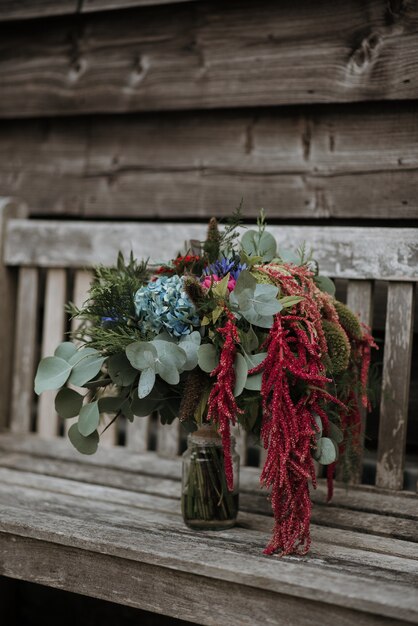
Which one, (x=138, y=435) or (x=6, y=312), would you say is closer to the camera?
(x=138, y=435)

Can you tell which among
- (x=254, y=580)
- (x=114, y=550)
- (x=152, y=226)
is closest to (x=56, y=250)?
(x=152, y=226)

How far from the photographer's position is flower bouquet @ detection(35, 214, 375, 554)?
4.06ft

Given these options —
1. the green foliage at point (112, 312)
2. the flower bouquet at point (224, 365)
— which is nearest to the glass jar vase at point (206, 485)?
the flower bouquet at point (224, 365)

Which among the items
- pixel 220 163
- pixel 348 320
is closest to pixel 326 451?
pixel 348 320

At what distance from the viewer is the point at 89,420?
1.36 m

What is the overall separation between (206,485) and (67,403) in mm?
287

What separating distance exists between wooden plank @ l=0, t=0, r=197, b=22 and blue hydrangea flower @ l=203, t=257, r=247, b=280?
914 millimetres

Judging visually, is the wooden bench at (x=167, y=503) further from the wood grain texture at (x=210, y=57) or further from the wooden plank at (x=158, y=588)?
the wood grain texture at (x=210, y=57)

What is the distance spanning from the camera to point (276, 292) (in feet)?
4.02

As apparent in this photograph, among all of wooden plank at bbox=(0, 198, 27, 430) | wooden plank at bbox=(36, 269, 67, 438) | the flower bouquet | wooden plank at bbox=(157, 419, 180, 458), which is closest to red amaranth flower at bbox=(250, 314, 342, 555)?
the flower bouquet

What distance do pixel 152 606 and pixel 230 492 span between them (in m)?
0.25

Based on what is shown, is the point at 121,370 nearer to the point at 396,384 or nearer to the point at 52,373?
the point at 52,373

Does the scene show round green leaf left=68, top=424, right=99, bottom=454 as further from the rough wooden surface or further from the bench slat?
the bench slat

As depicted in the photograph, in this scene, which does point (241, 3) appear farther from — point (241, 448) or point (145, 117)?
point (241, 448)
